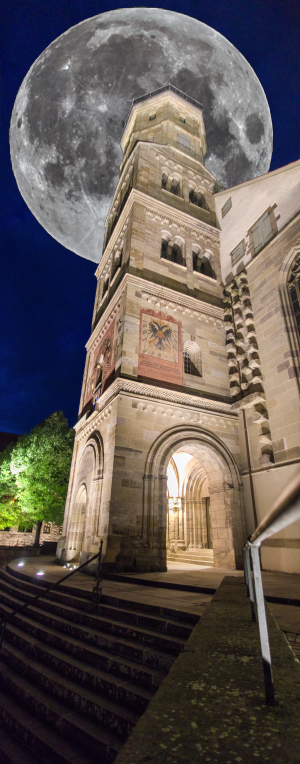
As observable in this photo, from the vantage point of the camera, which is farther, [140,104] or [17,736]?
[140,104]

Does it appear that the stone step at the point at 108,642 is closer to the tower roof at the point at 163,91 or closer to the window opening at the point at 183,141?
the window opening at the point at 183,141

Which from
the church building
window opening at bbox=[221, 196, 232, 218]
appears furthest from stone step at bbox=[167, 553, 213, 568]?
window opening at bbox=[221, 196, 232, 218]

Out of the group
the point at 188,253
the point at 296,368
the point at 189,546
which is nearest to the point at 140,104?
the point at 188,253

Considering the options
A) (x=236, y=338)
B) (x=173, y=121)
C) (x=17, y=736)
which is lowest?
(x=17, y=736)

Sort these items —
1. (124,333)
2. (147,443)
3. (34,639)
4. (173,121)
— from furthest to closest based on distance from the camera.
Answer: (173,121), (124,333), (147,443), (34,639)

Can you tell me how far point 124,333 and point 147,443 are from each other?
436cm

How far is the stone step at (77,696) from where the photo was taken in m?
3.73

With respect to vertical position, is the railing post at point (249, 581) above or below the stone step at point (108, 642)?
above

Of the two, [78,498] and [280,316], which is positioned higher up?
[280,316]

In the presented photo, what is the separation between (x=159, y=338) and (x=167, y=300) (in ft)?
6.75

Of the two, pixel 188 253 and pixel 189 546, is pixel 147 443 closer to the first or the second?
pixel 189 546

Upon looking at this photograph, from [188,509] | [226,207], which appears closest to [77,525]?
[188,509]

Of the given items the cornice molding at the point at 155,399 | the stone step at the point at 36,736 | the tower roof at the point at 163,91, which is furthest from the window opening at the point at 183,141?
the stone step at the point at 36,736

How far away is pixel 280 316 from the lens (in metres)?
13.3
